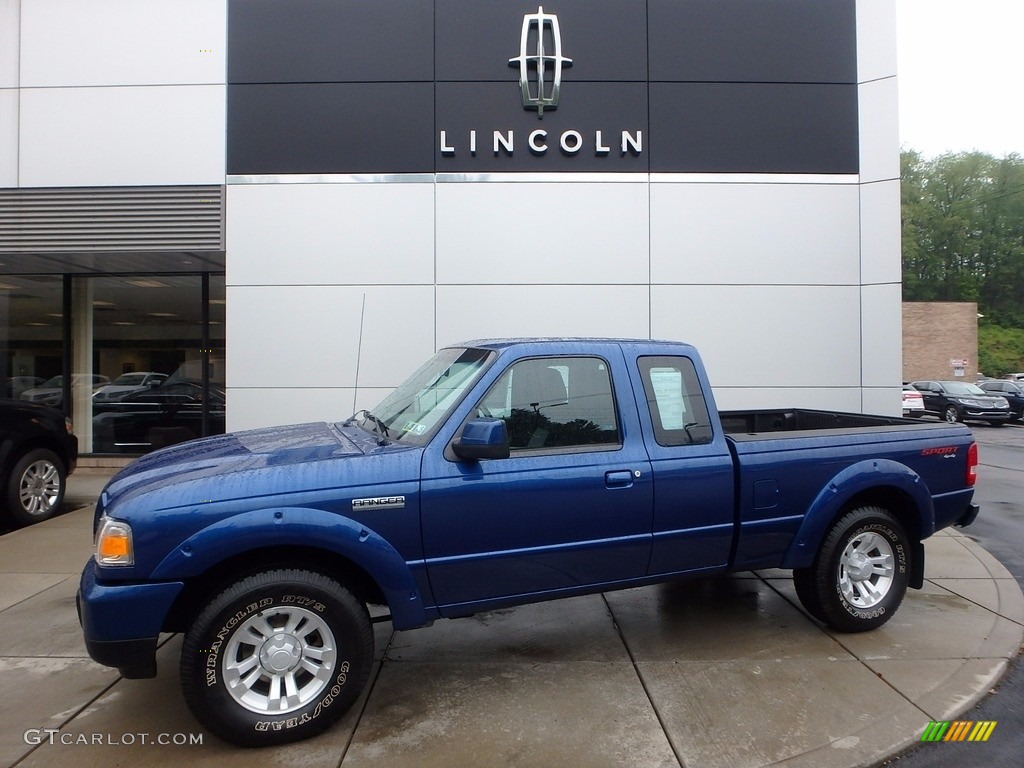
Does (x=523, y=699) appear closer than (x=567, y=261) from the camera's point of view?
Yes

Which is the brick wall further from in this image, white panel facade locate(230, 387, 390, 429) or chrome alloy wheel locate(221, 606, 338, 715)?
chrome alloy wheel locate(221, 606, 338, 715)

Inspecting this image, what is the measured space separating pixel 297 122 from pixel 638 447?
742cm

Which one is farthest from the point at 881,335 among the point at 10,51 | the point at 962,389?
the point at 962,389

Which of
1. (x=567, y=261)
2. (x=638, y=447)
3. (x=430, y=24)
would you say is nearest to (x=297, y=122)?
(x=430, y=24)

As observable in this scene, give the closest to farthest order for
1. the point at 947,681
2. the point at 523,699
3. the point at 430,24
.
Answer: the point at 523,699 < the point at 947,681 < the point at 430,24

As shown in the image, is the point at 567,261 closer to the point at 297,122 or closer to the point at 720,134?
the point at 720,134

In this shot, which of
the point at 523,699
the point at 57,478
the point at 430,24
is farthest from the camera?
the point at 430,24

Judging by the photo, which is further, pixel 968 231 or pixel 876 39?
pixel 968 231

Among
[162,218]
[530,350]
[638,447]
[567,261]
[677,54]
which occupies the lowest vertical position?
[638,447]

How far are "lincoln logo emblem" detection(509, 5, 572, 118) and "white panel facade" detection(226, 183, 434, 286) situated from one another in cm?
178

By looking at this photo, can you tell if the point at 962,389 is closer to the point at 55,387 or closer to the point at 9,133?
the point at 55,387

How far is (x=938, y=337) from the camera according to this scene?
43.9 metres

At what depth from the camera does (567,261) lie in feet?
31.3

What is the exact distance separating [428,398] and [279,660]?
1.57m
